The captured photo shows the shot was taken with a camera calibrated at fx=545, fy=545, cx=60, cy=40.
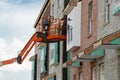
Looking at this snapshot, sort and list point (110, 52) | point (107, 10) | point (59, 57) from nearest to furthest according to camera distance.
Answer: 1. point (110, 52)
2. point (107, 10)
3. point (59, 57)

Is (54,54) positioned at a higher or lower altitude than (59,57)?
higher

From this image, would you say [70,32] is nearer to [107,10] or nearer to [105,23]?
[107,10]

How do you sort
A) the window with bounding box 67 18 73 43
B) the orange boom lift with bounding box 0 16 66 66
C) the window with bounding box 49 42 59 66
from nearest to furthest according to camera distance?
1. the window with bounding box 67 18 73 43
2. the orange boom lift with bounding box 0 16 66 66
3. the window with bounding box 49 42 59 66

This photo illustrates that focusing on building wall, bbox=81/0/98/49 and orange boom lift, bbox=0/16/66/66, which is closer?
building wall, bbox=81/0/98/49

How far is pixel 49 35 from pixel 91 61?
10.0m

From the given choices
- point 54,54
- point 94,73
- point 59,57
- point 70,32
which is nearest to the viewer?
point 94,73

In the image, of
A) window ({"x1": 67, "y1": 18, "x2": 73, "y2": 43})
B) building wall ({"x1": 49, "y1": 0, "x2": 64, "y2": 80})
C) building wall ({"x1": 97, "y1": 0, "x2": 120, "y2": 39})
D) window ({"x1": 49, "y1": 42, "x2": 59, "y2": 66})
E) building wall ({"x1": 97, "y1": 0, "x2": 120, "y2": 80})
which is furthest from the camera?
window ({"x1": 49, "y1": 42, "x2": 59, "y2": 66})

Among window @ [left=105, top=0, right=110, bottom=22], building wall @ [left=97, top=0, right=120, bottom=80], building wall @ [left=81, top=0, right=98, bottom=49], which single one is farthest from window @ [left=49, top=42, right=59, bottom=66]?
window @ [left=105, top=0, right=110, bottom=22]

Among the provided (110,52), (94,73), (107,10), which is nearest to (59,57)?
(94,73)

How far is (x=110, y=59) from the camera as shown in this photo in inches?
1061

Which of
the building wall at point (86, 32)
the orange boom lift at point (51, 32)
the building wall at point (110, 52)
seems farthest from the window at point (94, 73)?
the orange boom lift at point (51, 32)

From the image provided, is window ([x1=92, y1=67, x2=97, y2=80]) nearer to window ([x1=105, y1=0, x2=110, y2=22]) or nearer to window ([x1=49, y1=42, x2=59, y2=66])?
window ([x1=105, y1=0, x2=110, y2=22])

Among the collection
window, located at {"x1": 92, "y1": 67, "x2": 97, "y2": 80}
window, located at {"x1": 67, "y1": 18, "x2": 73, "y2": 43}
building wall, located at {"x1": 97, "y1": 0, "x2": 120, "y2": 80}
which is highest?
window, located at {"x1": 67, "y1": 18, "x2": 73, "y2": 43}

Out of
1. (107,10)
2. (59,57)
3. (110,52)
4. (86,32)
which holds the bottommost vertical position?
(110,52)
